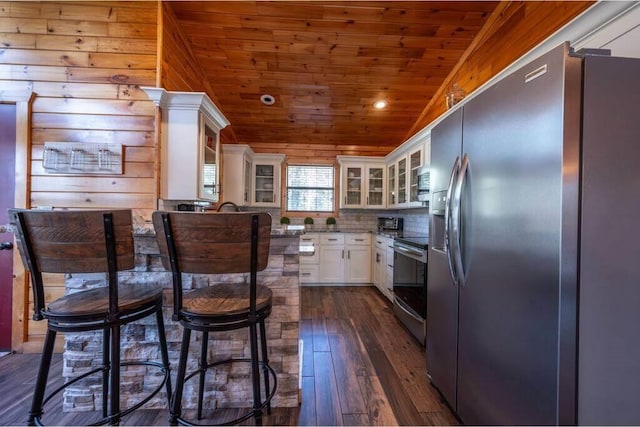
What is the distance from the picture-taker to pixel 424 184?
2.94 m

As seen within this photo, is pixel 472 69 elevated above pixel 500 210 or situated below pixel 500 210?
above

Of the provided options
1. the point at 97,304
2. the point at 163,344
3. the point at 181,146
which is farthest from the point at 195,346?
the point at 181,146

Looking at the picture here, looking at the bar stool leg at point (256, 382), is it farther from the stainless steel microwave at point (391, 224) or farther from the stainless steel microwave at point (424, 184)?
the stainless steel microwave at point (391, 224)

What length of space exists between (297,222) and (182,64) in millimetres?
2877

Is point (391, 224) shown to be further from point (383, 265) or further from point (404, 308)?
point (404, 308)

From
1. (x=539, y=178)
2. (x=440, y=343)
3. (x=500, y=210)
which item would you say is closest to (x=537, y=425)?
(x=440, y=343)

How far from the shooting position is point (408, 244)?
2662mm

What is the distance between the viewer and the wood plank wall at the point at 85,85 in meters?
2.18

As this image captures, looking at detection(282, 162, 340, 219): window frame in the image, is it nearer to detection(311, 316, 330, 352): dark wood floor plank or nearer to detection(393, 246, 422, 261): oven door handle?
detection(393, 246, 422, 261): oven door handle

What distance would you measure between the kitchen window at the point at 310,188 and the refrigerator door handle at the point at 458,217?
3.52m

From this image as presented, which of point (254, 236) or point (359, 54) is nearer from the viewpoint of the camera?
point (254, 236)

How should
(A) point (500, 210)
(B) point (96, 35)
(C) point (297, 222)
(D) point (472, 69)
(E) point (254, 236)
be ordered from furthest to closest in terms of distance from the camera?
(C) point (297, 222), (D) point (472, 69), (B) point (96, 35), (A) point (500, 210), (E) point (254, 236)

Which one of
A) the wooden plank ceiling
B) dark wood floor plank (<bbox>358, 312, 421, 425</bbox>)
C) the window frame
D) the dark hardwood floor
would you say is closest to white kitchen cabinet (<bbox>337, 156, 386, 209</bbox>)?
the window frame

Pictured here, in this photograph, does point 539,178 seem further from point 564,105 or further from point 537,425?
point 537,425
